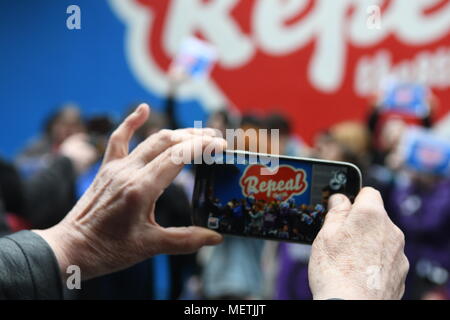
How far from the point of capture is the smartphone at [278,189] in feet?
3.37

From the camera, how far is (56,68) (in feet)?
17.2

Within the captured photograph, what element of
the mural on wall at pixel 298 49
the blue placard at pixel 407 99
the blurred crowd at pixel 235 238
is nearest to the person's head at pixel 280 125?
the blurred crowd at pixel 235 238

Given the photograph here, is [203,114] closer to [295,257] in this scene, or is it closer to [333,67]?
[333,67]

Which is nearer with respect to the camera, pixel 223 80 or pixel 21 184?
pixel 21 184

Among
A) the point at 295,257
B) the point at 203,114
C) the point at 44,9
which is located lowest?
the point at 295,257

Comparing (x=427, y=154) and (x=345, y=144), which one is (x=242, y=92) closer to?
(x=345, y=144)

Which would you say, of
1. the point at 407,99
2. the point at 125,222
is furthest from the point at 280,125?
the point at 125,222

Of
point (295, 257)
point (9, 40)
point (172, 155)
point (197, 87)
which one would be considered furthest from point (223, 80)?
point (172, 155)

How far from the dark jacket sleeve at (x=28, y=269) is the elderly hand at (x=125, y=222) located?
1.4 inches

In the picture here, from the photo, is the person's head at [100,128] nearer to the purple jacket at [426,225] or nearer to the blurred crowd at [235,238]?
the blurred crowd at [235,238]

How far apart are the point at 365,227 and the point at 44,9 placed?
195 inches

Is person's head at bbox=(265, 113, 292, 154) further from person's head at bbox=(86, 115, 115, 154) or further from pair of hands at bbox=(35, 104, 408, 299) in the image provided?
pair of hands at bbox=(35, 104, 408, 299)

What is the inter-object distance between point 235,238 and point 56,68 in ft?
9.63
